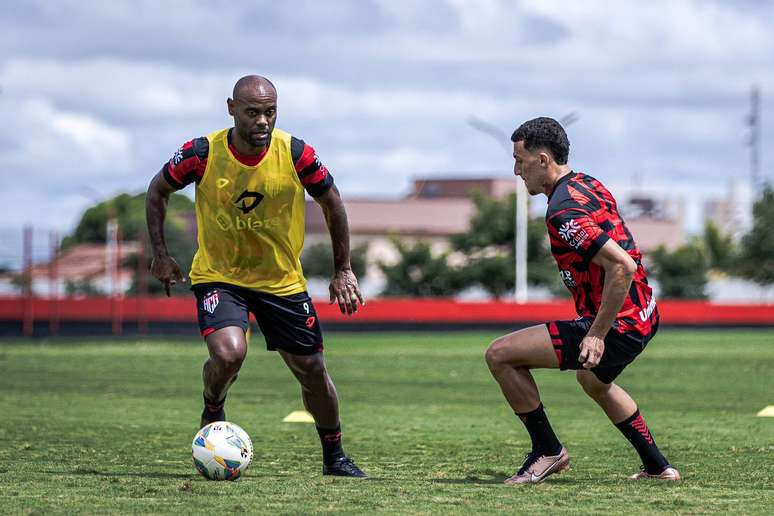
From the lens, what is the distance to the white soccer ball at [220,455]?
26.0ft

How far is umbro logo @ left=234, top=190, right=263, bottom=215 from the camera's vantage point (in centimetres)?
827

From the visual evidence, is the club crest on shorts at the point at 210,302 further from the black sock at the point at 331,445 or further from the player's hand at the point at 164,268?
the black sock at the point at 331,445

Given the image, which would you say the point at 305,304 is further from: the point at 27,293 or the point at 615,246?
the point at 27,293

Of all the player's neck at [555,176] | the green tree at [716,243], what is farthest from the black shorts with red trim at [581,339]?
the green tree at [716,243]

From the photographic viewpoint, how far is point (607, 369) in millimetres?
7871

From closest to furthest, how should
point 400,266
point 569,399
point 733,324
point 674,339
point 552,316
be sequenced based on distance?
point 569,399 < point 674,339 < point 552,316 < point 733,324 < point 400,266

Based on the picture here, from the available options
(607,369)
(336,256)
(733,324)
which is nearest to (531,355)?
(607,369)

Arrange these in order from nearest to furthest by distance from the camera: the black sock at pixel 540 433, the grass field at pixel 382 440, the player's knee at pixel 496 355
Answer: the grass field at pixel 382 440, the player's knee at pixel 496 355, the black sock at pixel 540 433

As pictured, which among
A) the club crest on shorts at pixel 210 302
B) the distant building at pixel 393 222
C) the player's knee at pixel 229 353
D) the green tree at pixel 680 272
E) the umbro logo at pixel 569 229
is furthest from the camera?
the distant building at pixel 393 222

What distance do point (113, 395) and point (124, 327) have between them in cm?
2195

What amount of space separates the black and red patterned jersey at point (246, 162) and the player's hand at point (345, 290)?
1.95 feet

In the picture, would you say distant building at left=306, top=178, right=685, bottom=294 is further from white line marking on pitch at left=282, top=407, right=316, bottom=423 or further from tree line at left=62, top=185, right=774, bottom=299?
white line marking on pitch at left=282, top=407, right=316, bottom=423

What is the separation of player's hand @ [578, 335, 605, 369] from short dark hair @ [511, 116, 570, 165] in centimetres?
106

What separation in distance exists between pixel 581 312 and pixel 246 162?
2.21 metres
